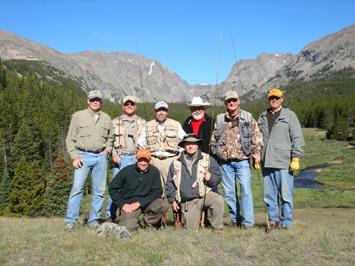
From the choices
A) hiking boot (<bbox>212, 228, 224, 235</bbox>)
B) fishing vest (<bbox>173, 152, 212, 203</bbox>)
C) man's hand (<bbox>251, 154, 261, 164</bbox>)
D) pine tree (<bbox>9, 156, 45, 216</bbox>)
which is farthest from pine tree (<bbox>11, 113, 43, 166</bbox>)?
man's hand (<bbox>251, 154, 261, 164</bbox>)

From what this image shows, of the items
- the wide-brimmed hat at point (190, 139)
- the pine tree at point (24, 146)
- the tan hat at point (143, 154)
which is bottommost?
the pine tree at point (24, 146)

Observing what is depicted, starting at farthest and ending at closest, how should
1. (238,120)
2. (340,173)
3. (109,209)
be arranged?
(340,173)
(109,209)
(238,120)

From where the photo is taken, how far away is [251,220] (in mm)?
9633

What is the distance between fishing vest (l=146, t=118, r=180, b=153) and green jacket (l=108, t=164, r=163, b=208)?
27.2 inches

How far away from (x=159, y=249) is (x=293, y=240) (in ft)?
9.44

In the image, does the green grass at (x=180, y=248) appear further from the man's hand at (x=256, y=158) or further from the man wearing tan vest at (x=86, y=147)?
the man's hand at (x=256, y=158)

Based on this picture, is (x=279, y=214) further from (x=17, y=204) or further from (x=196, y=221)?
(x=17, y=204)

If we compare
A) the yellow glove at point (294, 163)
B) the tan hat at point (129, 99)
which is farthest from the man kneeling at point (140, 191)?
the yellow glove at point (294, 163)

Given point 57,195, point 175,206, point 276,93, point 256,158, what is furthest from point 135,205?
point 57,195

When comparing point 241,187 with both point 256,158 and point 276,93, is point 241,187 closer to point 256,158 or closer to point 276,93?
point 256,158

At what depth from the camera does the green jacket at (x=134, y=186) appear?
9.46 metres

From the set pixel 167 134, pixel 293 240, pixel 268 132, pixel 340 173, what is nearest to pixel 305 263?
pixel 293 240

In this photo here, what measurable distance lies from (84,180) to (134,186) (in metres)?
1.21

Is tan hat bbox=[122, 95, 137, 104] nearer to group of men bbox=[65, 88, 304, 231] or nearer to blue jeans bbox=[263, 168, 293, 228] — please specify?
group of men bbox=[65, 88, 304, 231]
